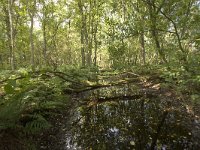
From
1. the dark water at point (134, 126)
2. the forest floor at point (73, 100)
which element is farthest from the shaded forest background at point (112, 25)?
the dark water at point (134, 126)

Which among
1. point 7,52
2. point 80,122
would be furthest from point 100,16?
point 80,122

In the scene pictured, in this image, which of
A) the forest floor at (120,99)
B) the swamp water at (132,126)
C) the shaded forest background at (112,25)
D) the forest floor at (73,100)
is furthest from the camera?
the shaded forest background at (112,25)

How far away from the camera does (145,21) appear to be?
1373cm

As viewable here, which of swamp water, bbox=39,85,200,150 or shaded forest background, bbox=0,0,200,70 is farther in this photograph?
shaded forest background, bbox=0,0,200,70

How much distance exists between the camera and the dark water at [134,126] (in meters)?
5.13

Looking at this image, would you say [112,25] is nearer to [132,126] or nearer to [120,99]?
[120,99]

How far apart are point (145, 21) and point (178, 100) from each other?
6.56 metres

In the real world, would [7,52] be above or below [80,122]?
above

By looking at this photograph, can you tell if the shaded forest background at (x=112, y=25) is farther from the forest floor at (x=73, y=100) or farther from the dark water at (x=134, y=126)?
the dark water at (x=134, y=126)

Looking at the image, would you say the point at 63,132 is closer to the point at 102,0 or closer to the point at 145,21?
the point at 145,21

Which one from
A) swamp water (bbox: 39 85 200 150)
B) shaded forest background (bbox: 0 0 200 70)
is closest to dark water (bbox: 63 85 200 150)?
swamp water (bbox: 39 85 200 150)

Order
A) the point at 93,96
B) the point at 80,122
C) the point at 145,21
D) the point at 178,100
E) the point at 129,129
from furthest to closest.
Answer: the point at 145,21 < the point at 93,96 < the point at 178,100 < the point at 80,122 < the point at 129,129

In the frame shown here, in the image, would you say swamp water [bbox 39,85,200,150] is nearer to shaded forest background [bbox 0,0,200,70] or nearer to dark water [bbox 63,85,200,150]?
dark water [bbox 63,85,200,150]

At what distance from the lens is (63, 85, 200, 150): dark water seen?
16.8 ft
